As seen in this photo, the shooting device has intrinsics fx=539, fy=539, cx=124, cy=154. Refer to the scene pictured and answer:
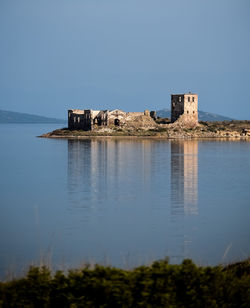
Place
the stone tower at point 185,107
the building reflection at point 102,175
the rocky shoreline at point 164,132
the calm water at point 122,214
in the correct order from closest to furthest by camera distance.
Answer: the calm water at point 122,214 → the building reflection at point 102,175 → the rocky shoreline at point 164,132 → the stone tower at point 185,107

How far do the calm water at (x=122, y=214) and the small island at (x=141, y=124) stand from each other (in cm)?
2576

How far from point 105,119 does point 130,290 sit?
46.4m

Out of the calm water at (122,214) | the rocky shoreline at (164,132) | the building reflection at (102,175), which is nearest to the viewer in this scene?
the calm water at (122,214)

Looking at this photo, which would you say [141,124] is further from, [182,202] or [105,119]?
[182,202]

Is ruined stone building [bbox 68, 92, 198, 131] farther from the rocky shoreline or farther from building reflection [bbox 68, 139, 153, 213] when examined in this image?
building reflection [bbox 68, 139, 153, 213]

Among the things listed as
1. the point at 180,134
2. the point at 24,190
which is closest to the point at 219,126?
the point at 180,134

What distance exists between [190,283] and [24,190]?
1308 centimetres

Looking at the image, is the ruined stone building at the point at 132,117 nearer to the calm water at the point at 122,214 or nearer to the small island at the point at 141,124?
the small island at the point at 141,124

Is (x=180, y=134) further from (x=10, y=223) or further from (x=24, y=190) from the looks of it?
(x=10, y=223)

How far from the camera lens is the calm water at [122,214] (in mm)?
9102

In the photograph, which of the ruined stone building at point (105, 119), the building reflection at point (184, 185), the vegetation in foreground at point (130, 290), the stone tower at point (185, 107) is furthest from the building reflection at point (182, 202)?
the stone tower at point (185, 107)

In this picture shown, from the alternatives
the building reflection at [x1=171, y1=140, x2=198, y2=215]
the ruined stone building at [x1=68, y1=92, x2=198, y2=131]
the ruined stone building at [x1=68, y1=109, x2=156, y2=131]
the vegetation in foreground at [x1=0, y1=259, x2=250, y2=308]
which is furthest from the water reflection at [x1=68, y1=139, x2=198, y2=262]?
the ruined stone building at [x1=68, y1=92, x2=198, y2=131]

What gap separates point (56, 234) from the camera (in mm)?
10719

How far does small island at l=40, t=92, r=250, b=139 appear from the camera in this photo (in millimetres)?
51000
